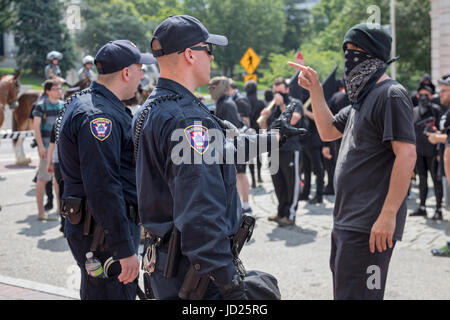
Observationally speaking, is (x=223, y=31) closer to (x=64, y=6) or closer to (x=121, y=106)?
(x=64, y=6)

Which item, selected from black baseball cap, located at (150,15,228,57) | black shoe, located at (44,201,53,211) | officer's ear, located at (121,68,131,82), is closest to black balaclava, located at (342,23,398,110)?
black baseball cap, located at (150,15,228,57)

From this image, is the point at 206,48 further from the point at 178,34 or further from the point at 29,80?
the point at 29,80

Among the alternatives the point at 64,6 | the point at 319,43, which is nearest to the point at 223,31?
the point at 319,43

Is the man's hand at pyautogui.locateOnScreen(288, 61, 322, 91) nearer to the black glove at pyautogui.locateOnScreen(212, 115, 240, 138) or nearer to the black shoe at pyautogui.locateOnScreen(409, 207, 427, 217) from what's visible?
the black glove at pyautogui.locateOnScreen(212, 115, 240, 138)

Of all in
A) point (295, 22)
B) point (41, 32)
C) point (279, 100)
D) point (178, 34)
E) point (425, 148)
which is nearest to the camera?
point (178, 34)

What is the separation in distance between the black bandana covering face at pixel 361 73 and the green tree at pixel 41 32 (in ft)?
146

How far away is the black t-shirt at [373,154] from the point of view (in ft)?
10.7

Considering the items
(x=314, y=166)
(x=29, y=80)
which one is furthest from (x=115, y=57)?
(x=29, y=80)

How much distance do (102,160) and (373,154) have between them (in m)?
1.66

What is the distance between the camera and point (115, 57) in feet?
12.7

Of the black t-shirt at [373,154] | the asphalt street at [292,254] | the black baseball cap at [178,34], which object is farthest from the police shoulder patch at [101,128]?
the asphalt street at [292,254]

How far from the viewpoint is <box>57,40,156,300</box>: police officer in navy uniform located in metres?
3.44

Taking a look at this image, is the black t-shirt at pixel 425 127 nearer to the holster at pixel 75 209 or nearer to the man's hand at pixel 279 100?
the man's hand at pixel 279 100
